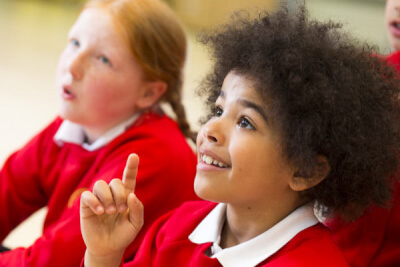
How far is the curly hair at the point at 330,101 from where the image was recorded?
3.07 feet

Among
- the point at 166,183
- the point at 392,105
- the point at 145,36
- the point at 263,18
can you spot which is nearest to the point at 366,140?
the point at 392,105

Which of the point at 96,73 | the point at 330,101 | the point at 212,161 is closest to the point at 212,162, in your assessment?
the point at 212,161

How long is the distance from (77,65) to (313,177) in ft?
2.29

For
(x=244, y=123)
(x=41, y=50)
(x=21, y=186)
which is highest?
(x=244, y=123)

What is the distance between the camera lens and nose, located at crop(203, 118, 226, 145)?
3.22 feet

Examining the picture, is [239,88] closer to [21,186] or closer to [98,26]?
[98,26]

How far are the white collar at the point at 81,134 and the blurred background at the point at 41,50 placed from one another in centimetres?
44

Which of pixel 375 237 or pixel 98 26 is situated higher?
pixel 98 26

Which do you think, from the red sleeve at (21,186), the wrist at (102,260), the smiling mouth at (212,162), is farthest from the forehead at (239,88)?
the red sleeve at (21,186)

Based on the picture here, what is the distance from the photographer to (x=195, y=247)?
1074mm

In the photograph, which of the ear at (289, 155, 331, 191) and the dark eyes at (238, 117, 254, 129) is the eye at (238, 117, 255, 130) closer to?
the dark eyes at (238, 117, 254, 129)

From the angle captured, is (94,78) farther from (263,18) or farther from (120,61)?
(263,18)

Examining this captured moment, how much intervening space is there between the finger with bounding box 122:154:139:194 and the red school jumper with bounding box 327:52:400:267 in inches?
18.8

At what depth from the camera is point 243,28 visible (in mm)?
1088
